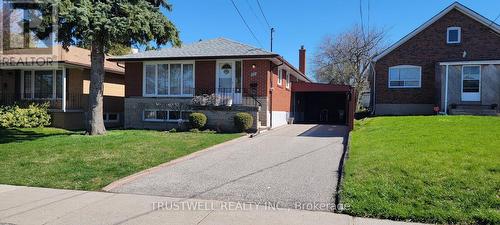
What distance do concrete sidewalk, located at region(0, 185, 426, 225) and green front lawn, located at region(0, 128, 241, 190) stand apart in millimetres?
984

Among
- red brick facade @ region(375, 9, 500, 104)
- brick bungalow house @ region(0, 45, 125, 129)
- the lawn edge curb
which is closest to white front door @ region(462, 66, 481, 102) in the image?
red brick facade @ region(375, 9, 500, 104)

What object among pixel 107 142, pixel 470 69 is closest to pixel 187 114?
pixel 107 142

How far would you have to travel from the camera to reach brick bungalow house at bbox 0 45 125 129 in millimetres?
20328

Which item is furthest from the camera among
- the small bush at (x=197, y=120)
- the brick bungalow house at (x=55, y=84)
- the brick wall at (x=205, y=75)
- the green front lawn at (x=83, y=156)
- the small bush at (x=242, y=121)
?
the brick bungalow house at (x=55, y=84)

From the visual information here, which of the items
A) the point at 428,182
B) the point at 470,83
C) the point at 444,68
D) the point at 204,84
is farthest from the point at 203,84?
the point at 470,83

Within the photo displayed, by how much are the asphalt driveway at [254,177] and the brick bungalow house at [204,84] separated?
608 centimetres

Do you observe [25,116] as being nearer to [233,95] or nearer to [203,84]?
[203,84]

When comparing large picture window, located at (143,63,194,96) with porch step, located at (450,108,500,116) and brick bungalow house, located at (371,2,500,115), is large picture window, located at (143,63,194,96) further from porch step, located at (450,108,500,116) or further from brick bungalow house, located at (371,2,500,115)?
porch step, located at (450,108,500,116)

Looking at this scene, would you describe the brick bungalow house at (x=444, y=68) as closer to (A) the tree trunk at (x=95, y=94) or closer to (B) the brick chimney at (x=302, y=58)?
(B) the brick chimney at (x=302, y=58)

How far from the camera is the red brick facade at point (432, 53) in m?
23.5

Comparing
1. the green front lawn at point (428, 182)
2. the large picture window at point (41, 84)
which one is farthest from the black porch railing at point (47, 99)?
the green front lawn at point (428, 182)

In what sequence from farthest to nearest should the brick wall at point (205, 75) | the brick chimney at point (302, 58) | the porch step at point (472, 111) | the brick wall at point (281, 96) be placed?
the brick chimney at point (302, 58)
the porch step at point (472, 111)
the brick wall at point (281, 96)
the brick wall at point (205, 75)

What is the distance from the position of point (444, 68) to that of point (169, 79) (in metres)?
15.6

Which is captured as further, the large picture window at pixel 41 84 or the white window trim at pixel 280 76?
the large picture window at pixel 41 84
